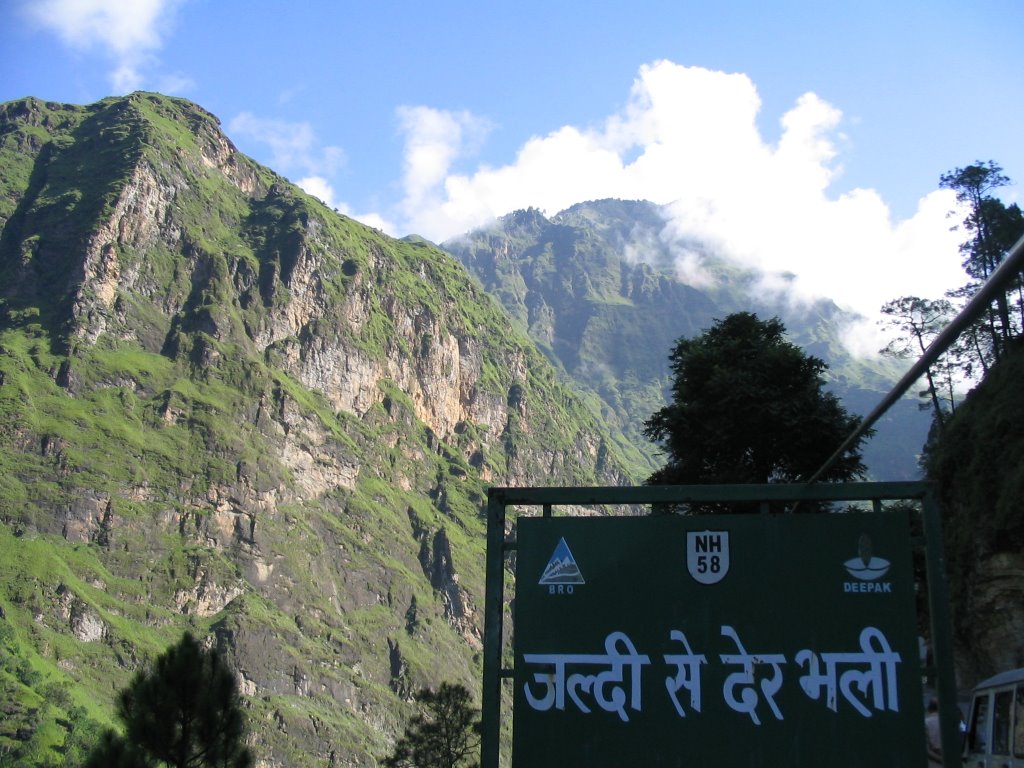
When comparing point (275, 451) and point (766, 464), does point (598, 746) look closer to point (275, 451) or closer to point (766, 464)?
point (766, 464)

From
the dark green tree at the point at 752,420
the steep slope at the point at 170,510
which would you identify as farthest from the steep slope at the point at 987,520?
the steep slope at the point at 170,510

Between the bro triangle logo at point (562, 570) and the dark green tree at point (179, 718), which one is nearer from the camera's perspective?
the bro triangle logo at point (562, 570)

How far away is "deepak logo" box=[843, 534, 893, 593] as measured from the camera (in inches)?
277

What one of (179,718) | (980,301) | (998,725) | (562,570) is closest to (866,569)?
(562,570)

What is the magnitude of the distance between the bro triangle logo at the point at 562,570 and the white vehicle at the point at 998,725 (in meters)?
8.27

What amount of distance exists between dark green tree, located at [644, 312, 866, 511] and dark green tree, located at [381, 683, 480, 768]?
505 inches

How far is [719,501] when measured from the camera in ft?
23.7

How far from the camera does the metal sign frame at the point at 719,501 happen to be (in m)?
6.87

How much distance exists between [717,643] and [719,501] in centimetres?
100

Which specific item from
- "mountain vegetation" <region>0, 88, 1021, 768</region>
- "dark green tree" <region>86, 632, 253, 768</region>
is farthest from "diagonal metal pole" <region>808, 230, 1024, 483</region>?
"mountain vegetation" <region>0, 88, 1021, 768</region>

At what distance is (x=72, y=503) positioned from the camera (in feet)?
495

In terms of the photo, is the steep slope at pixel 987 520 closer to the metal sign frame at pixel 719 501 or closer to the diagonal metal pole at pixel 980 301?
the metal sign frame at pixel 719 501

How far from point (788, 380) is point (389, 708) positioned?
150 meters

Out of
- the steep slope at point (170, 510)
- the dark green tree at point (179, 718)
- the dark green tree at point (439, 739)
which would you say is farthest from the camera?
the steep slope at point (170, 510)
